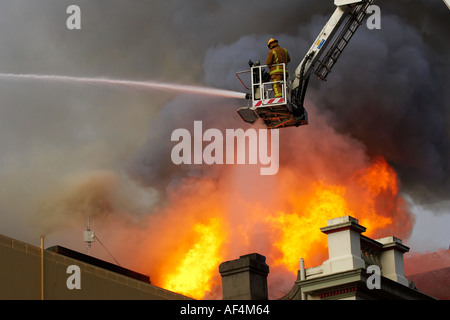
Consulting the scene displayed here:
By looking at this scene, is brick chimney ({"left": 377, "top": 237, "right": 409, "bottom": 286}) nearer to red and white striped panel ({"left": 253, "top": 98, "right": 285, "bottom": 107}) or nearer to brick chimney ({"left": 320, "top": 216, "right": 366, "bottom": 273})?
brick chimney ({"left": 320, "top": 216, "right": 366, "bottom": 273})

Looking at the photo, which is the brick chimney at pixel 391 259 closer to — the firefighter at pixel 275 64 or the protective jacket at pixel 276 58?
the firefighter at pixel 275 64

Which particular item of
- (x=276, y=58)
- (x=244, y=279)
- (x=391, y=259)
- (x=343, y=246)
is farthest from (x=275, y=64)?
(x=244, y=279)

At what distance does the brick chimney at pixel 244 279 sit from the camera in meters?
20.9

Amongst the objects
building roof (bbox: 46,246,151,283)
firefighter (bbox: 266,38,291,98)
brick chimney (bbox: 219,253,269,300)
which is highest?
firefighter (bbox: 266,38,291,98)

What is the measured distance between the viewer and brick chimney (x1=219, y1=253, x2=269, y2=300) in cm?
2094

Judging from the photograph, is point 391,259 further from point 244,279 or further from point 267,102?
point 244,279

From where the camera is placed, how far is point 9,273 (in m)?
17.1

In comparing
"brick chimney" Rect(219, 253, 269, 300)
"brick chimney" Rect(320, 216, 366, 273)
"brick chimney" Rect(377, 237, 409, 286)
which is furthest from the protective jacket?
"brick chimney" Rect(219, 253, 269, 300)

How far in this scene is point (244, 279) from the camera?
827 inches

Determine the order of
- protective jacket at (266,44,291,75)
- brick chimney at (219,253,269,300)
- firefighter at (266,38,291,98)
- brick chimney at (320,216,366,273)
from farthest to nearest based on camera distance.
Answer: protective jacket at (266,44,291,75) → firefighter at (266,38,291,98) → brick chimney at (320,216,366,273) → brick chimney at (219,253,269,300)

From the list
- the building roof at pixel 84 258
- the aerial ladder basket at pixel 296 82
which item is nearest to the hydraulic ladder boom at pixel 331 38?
the aerial ladder basket at pixel 296 82
